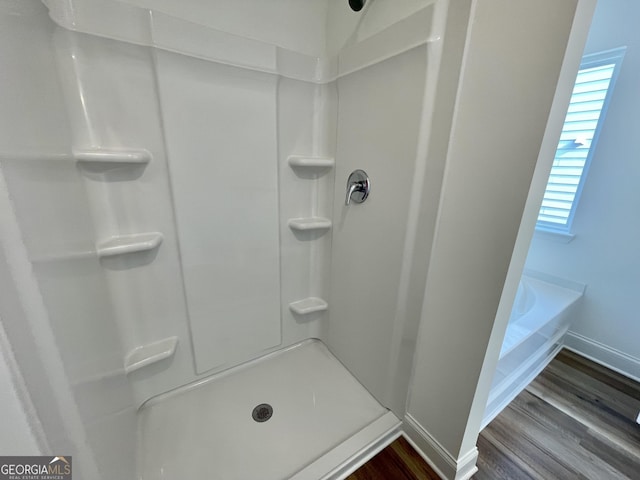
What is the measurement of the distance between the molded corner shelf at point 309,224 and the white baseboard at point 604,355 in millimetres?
2035

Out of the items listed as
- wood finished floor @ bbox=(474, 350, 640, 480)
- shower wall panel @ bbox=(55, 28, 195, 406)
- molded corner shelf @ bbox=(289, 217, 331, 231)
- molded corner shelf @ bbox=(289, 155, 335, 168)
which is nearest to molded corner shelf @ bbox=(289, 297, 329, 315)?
molded corner shelf @ bbox=(289, 217, 331, 231)

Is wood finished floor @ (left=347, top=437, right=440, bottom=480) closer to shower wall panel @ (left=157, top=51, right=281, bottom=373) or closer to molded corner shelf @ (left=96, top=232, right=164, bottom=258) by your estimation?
shower wall panel @ (left=157, top=51, right=281, bottom=373)

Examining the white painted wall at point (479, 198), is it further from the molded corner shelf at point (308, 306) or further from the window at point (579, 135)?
the window at point (579, 135)

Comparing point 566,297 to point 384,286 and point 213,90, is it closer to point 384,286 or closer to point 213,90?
point 384,286

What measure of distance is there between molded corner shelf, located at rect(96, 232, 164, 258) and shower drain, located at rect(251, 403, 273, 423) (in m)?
0.95

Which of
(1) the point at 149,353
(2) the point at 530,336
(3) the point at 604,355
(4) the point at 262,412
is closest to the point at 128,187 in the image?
(1) the point at 149,353

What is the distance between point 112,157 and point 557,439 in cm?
234

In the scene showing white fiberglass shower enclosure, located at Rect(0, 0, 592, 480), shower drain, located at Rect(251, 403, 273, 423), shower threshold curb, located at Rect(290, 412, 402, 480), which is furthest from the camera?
shower drain, located at Rect(251, 403, 273, 423)

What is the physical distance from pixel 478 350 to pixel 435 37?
107cm

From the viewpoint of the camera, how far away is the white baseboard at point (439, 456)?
3.25 ft

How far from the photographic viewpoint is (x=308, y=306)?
1.63 metres

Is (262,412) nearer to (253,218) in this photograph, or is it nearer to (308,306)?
(308,306)

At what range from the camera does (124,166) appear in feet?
3.26

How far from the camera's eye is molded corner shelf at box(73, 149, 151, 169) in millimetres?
868
